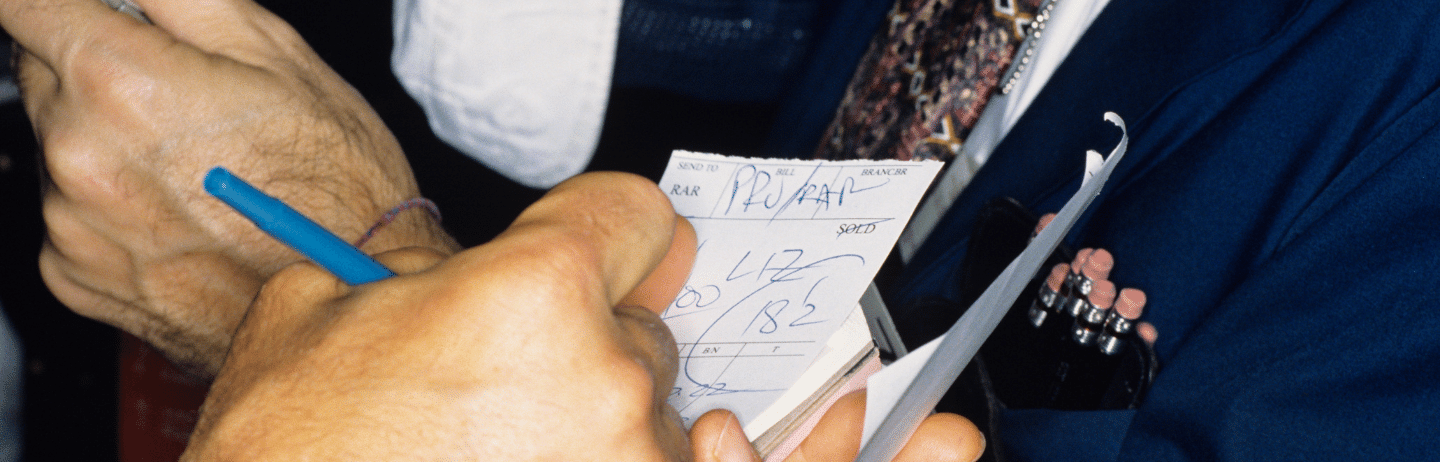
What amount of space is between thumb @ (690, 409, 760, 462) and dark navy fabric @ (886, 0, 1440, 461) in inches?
11.0

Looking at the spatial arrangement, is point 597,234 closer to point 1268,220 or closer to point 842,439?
point 842,439

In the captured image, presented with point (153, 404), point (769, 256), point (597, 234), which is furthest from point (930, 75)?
point (153, 404)

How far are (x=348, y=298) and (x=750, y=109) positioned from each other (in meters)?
0.87

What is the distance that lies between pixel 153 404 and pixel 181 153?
0.17 m

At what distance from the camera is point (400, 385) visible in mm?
224

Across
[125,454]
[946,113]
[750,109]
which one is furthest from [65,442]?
[946,113]

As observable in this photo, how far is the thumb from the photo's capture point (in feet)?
1.06

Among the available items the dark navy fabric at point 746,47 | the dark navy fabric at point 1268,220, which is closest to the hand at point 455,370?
the dark navy fabric at point 1268,220

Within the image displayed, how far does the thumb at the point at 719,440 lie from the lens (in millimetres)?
322

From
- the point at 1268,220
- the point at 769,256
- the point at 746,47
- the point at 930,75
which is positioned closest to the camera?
the point at 769,256

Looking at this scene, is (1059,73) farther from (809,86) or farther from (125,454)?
(125,454)

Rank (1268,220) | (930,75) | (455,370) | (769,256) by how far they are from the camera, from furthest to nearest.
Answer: (930,75) < (1268,220) < (769,256) < (455,370)

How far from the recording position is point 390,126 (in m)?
1.01

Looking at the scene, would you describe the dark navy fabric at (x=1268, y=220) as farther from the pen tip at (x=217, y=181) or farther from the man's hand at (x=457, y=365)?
the pen tip at (x=217, y=181)
